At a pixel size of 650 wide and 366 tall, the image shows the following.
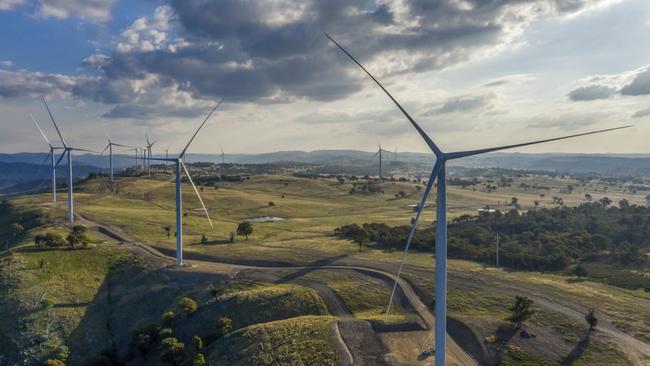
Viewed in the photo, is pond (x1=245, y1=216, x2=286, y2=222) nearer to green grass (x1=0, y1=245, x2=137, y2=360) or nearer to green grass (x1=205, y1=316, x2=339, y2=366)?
green grass (x1=0, y1=245, x2=137, y2=360)

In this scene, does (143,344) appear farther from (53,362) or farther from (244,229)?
(244,229)

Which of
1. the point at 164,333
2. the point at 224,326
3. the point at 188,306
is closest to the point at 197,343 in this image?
the point at 224,326

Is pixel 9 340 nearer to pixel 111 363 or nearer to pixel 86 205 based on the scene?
pixel 111 363

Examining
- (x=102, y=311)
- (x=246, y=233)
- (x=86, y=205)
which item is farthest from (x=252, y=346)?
(x=86, y=205)

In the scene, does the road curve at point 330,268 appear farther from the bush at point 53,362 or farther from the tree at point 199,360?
the bush at point 53,362

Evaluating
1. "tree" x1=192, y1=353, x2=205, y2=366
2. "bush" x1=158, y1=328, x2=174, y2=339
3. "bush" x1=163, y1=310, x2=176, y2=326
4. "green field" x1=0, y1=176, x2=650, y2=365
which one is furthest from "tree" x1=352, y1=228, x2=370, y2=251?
"tree" x1=192, y1=353, x2=205, y2=366

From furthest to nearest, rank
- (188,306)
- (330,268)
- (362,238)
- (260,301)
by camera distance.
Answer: (362,238) → (330,268) → (188,306) → (260,301)

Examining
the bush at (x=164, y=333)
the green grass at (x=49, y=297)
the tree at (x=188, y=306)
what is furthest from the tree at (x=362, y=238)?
the green grass at (x=49, y=297)
